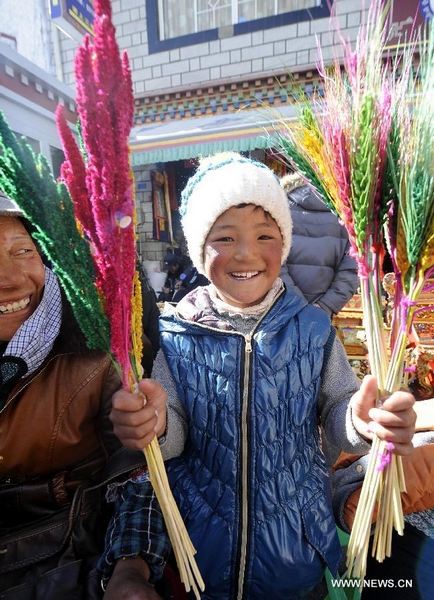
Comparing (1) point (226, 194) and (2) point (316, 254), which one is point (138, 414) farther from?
(2) point (316, 254)

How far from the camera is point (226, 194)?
1109 millimetres

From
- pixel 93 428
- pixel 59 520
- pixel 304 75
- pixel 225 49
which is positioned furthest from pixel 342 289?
pixel 225 49

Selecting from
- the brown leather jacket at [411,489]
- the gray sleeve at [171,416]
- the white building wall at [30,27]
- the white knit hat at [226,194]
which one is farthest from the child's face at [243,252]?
the white building wall at [30,27]

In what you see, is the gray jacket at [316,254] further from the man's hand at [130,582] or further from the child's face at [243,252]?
the man's hand at [130,582]

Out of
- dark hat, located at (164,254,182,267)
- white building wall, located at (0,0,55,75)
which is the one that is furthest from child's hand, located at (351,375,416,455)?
white building wall, located at (0,0,55,75)

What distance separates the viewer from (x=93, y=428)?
4.13 feet

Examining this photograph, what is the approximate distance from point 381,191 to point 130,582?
1.17 meters

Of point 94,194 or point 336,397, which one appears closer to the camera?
point 94,194

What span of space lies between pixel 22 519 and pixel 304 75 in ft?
21.6

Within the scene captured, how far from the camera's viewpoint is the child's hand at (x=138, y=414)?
2.60 feet

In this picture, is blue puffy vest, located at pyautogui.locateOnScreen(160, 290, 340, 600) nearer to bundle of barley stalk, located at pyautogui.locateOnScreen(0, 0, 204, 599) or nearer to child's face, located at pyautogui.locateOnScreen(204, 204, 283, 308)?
child's face, located at pyautogui.locateOnScreen(204, 204, 283, 308)

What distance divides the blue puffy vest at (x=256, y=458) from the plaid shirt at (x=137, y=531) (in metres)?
0.10

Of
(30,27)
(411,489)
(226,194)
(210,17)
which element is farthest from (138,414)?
(30,27)

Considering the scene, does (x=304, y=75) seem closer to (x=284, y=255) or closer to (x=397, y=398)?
(x=284, y=255)
